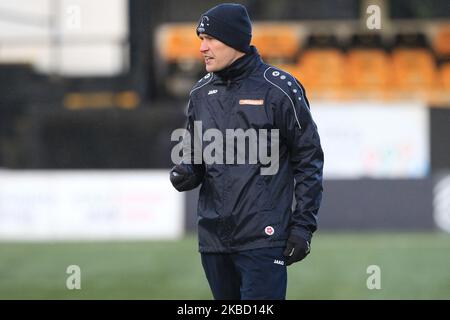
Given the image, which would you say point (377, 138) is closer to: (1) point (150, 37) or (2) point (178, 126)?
(2) point (178, 126)

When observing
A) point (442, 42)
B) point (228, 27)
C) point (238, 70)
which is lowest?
point (238, 70)

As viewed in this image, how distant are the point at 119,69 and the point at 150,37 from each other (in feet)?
3.05

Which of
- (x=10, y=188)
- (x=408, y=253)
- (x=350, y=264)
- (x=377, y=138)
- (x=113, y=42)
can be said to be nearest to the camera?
(x=350, y=264)

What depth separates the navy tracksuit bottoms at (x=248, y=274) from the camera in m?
5.12

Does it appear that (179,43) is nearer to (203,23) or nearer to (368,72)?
(368,72)

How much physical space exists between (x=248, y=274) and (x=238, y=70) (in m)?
1.04

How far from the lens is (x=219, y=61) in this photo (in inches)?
207

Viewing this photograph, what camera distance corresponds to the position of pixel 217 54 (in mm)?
5254

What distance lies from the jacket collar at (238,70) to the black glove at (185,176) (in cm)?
47

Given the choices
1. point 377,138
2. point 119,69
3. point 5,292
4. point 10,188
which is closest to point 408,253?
point 377,138

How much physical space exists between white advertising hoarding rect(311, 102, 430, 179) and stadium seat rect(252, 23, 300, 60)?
3.72m

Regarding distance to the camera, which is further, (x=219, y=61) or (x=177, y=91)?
(x=177, y=91)

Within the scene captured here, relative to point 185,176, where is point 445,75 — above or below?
above

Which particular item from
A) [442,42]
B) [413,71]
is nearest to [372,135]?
[413,71]
